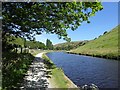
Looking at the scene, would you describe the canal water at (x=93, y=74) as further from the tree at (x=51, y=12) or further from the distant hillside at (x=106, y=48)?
the distant hillside at (x=106, y=48)

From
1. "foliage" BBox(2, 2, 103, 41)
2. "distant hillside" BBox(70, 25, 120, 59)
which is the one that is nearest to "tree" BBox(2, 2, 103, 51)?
"foliage" BBox(2, 2, 103, 41)

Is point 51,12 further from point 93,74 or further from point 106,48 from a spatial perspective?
point 106,48

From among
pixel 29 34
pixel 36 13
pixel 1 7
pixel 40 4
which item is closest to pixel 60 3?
pixel 40 4

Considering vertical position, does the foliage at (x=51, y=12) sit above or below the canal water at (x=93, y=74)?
above

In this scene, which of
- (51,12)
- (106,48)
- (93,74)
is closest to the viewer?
(51,12)

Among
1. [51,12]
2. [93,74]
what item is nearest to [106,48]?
[93,74]

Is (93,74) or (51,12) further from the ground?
(51,12)

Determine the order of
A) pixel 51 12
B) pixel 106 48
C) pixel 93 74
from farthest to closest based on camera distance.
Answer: pixel 106 48 < pixel 93 74 < pixel 51 12

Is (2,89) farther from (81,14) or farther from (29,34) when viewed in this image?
(29,34)

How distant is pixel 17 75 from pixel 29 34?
17167 millimetres

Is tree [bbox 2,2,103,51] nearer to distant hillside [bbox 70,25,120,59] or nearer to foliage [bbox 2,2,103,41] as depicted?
foliage [bbox 2,2,103,41]

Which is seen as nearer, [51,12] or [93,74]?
[51,12]

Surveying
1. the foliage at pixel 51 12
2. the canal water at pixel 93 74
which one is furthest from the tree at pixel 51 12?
the canal water at pixel 93 74

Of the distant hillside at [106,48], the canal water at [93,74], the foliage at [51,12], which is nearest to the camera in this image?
the foliage at [51,12]
